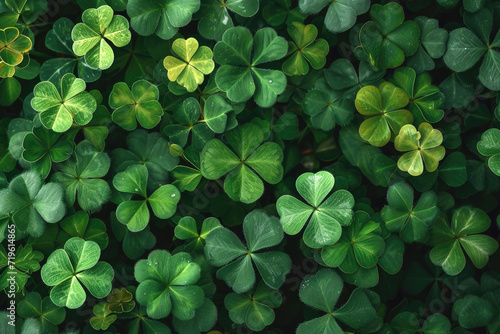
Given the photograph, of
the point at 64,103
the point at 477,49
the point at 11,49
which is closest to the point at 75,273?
the point at 64,103

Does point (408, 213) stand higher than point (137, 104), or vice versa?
point (137, 104)

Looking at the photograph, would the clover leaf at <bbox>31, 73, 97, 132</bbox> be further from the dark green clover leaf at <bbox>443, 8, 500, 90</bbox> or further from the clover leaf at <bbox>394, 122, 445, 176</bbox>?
the dark green clover leaf at <bbox>443, 8, 500, 90</bbox>

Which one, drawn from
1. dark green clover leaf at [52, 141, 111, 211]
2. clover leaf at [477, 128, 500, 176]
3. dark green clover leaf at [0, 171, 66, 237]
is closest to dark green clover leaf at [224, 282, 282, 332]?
dark green clover leaf at [52, 141, 111, 211]

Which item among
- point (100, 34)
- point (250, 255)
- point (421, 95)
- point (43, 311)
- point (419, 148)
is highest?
point (100, 34)

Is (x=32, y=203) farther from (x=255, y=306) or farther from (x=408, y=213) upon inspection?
(x=408, y=213)

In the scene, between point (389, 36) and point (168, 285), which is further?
point (389, 36)

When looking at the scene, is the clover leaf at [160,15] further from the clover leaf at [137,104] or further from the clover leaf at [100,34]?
the clover leaf at [137,104]
